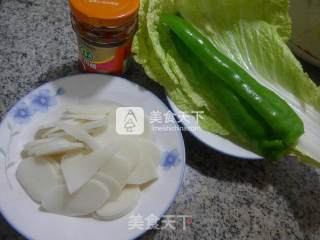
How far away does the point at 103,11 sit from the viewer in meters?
0.67

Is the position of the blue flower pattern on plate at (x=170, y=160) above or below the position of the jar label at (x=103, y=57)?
below

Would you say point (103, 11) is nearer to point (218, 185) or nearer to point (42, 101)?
point (42, 101)

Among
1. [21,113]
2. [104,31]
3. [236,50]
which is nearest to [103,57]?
[104,31]

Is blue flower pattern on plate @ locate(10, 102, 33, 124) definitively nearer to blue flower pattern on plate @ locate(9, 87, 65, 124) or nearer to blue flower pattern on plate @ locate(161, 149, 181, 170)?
blue flower pattern on plate @ locate(9, 87, 65, 124)

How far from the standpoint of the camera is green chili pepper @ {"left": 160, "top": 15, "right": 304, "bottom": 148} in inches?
27.5

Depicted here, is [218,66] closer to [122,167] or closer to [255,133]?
[255,133]

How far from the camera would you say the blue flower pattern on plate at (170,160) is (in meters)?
0.69

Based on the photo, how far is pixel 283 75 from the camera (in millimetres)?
812

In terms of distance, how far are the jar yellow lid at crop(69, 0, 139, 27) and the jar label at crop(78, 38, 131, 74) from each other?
0.07 metres

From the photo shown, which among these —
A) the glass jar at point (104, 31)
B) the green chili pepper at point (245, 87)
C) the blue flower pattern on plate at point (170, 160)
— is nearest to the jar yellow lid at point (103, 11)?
the glass jar at point (104, 31)

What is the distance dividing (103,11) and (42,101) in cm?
22

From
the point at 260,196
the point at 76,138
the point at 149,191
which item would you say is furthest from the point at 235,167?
the point at 76,138

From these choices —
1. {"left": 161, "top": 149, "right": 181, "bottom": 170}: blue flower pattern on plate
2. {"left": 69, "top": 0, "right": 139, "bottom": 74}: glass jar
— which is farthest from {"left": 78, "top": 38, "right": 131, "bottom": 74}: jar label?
{"left": 161, "top": 149, "right": 181, "bottom": 170}: blue flower pattern on plate

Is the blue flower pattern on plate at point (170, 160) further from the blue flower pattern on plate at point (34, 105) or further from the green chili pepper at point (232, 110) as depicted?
the blue flower pattern on plate at point (34, 105)
